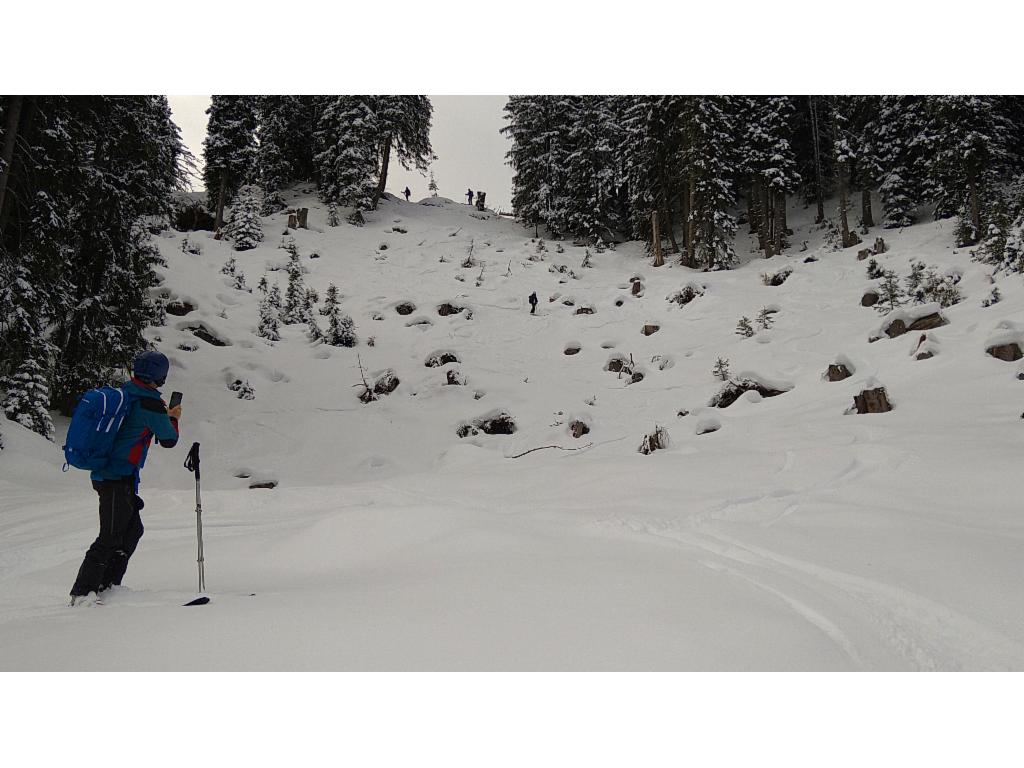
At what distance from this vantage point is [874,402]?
24.2ft

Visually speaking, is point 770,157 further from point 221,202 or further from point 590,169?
point 221,202

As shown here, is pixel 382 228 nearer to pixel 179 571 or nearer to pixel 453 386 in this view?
pixel 453 386

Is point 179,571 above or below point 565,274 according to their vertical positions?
below

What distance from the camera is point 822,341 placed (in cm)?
1241

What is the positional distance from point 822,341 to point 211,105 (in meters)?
31.2

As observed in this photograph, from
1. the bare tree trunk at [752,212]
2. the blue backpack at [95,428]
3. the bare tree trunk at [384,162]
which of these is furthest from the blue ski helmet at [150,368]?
the bare tree trunk at [384,162]

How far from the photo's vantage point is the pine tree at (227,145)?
28.3 meters

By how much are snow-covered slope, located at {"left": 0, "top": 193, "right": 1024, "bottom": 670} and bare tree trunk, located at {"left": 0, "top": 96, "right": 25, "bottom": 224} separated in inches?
142

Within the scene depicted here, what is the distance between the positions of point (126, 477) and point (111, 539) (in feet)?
1.38

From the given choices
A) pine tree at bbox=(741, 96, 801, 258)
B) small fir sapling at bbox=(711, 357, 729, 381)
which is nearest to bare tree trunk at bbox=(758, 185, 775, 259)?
pine tree at bbox=(741, 96, 801, 258)

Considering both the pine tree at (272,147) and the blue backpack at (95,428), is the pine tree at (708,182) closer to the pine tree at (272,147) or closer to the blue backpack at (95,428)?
the blue backpack at (95,428)

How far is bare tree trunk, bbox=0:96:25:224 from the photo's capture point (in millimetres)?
7023

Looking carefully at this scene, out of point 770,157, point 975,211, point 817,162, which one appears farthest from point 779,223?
point 975,211

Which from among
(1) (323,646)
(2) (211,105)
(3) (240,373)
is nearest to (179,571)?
(1) (323,646)
